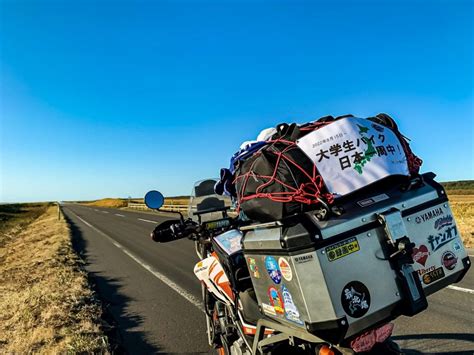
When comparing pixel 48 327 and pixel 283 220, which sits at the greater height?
A: pixel 283 220

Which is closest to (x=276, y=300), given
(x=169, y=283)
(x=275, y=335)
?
(x=275, y=335)

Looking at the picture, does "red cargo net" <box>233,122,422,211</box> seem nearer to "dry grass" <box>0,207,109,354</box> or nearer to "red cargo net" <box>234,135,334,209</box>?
"red cargo net" <box>234,135,334,209</box>

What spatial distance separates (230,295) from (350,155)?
4.69 ft

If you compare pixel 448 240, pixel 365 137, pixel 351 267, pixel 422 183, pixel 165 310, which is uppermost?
pixel 365 137

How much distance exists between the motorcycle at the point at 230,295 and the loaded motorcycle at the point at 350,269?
0.5 inches

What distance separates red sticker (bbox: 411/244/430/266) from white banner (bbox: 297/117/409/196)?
17.0 inches

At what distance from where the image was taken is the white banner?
1991mm

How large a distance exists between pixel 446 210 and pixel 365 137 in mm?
647

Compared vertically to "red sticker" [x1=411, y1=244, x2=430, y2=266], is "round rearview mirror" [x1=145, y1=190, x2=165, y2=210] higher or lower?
higher

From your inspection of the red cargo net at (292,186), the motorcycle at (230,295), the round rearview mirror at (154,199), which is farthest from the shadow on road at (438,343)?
the round rearview mirror at (154,199)

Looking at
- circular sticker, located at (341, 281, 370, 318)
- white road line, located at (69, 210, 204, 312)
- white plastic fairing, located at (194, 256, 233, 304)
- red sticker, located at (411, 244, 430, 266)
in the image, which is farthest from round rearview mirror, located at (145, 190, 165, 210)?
white road line, located at (69, 210, 204, 312)

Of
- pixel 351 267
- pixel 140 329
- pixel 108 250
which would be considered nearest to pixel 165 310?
pixel 140 329

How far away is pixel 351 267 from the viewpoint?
180 cm

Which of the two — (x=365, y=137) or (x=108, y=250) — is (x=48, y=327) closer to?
(x=365, y=137)
